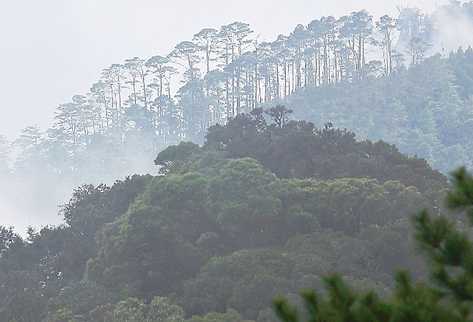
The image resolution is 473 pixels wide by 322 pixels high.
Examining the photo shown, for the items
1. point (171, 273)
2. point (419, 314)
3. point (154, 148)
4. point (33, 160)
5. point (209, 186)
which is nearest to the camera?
point (419, 314)

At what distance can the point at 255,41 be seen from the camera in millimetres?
90250

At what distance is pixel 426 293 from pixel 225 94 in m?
84.4

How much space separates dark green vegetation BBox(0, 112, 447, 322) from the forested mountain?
119ft

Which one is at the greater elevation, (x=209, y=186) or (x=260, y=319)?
(x=209, y=186)

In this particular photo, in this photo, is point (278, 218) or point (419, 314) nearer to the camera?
point (419, 314)

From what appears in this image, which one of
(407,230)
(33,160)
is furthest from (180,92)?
(407,230)

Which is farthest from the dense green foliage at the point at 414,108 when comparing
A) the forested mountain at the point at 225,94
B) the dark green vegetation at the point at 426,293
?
the dark green vegetation at the point at 426,293

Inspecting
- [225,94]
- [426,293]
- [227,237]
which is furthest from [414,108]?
[426,293]

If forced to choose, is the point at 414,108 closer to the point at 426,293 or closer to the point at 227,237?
the point at 227,237

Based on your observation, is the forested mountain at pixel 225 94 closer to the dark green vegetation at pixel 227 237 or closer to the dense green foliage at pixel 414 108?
the dense green foliage at pixel 414 108

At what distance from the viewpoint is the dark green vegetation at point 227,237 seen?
2650 cm

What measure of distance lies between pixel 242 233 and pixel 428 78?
168 feet

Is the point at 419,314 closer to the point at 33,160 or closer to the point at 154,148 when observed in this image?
the point at 154,148

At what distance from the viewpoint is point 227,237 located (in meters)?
32.0
